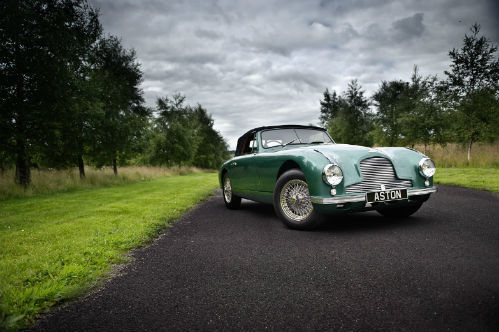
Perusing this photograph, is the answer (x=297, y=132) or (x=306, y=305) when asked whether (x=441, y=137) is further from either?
(x=306, y=305)

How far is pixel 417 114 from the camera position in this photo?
17.7 meters

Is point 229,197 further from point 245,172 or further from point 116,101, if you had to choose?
point 116,101

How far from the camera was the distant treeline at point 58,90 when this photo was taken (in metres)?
9.30

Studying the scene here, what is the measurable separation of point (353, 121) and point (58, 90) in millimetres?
36067

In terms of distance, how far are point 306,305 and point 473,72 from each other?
21.7m

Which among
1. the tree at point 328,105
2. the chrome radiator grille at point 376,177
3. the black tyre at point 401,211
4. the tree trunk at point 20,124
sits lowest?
the black tyre at point 401,211

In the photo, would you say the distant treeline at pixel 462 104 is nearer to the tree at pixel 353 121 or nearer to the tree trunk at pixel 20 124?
the tree at pixel 353 121

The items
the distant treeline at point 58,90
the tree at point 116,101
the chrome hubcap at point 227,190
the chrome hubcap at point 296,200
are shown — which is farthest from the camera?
the tree at point 116,101

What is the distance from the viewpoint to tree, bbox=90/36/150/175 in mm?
13981

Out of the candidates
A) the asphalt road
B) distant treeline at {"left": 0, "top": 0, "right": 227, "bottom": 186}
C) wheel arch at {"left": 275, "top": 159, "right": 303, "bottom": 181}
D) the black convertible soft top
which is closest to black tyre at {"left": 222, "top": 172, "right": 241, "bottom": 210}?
the black convertible soft top

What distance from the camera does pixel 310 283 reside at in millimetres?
2234

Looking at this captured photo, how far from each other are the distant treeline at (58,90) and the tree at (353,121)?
25.0 meters

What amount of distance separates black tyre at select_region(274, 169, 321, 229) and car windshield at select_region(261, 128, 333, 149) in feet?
4.32

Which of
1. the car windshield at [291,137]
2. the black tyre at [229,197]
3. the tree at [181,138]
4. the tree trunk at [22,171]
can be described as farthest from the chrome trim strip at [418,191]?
the tree at [181,138]
